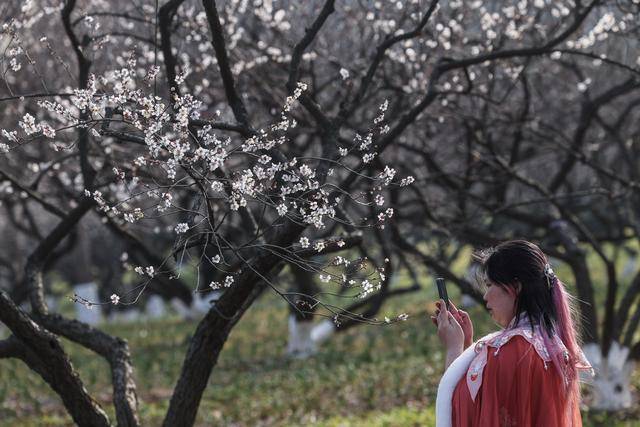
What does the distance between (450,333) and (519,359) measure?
0.43 metres

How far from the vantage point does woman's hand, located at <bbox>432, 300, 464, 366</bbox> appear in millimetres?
4203

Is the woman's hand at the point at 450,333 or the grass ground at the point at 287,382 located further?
the grass ground at the point at 287,382

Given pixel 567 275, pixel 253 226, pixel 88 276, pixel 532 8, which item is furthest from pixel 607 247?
pixel 253 226

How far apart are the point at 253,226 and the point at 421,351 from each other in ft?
29.4

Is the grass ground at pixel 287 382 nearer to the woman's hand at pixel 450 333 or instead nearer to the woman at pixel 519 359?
the woman's hand at pixel 450 333

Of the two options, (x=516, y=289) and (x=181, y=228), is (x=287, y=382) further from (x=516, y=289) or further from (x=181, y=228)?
(x=516, y=289)

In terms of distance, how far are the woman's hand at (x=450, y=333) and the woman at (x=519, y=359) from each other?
130 millimetres

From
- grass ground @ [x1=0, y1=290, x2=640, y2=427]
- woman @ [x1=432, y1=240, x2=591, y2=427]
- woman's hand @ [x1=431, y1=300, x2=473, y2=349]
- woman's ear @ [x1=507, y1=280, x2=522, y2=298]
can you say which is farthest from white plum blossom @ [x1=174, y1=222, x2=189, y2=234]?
grass ground @ [x1=0, y1=290, x2=640, y2=427]

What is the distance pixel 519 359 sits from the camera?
3.86 m

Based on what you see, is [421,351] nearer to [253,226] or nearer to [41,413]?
[41,413]

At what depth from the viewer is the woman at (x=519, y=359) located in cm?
386

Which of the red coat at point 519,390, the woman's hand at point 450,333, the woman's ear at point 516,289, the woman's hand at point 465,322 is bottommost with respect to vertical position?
the red coat at point 519,390

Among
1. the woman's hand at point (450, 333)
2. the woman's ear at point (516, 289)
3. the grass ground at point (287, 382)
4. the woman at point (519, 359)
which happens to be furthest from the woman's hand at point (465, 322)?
the grass ground at point (287, 382)

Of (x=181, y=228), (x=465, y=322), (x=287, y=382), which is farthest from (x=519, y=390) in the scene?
(x=287, y=382)
